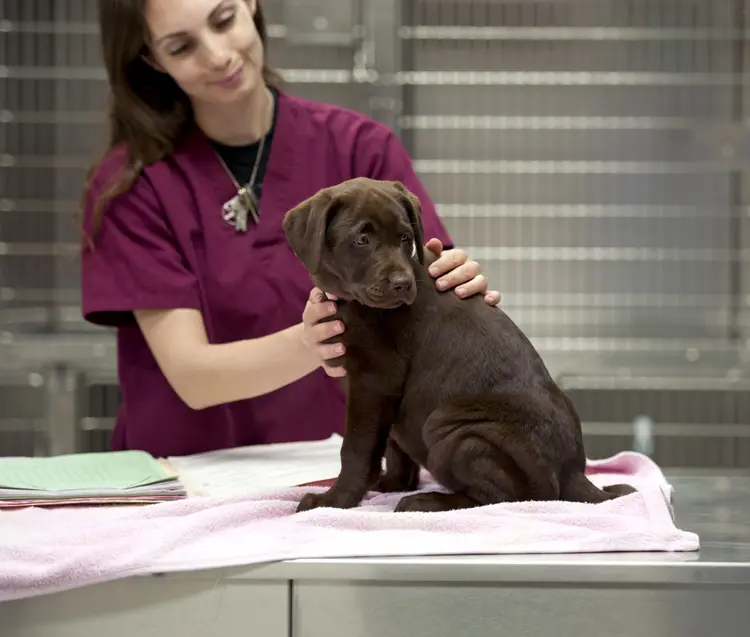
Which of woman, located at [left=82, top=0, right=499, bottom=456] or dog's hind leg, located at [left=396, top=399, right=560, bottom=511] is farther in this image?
woman, located at [left=82, top=0, right=499, bottom=456]

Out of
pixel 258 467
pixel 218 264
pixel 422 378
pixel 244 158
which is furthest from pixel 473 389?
pixel 244 158

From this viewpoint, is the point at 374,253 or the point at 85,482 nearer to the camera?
the point at 374,253

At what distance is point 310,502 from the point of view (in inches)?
48.7

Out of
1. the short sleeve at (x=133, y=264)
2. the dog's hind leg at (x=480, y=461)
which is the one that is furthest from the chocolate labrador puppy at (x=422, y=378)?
the short sleeve at (x=133, y=264)

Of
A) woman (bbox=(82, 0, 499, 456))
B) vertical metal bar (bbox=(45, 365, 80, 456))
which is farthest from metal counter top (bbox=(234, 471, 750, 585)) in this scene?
vertical metal bar (bbox=(45, 365, 80, 456))

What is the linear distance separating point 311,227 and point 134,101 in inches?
29.7

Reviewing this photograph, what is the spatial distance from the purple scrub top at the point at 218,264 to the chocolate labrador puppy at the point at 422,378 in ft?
1.75

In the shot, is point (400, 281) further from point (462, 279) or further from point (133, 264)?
point (133, 264)

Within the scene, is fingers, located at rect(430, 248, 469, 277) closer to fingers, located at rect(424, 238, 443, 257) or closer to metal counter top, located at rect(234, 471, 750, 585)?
fingers, located at rect(424, 238, 443, 257)

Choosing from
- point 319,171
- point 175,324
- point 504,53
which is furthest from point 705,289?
point 175,324

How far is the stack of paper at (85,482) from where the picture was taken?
1.33m

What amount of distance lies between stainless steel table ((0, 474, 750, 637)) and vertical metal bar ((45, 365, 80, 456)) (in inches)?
70.8

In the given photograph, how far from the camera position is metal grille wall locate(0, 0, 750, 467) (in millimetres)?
3014

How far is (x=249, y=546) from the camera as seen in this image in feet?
3.54
